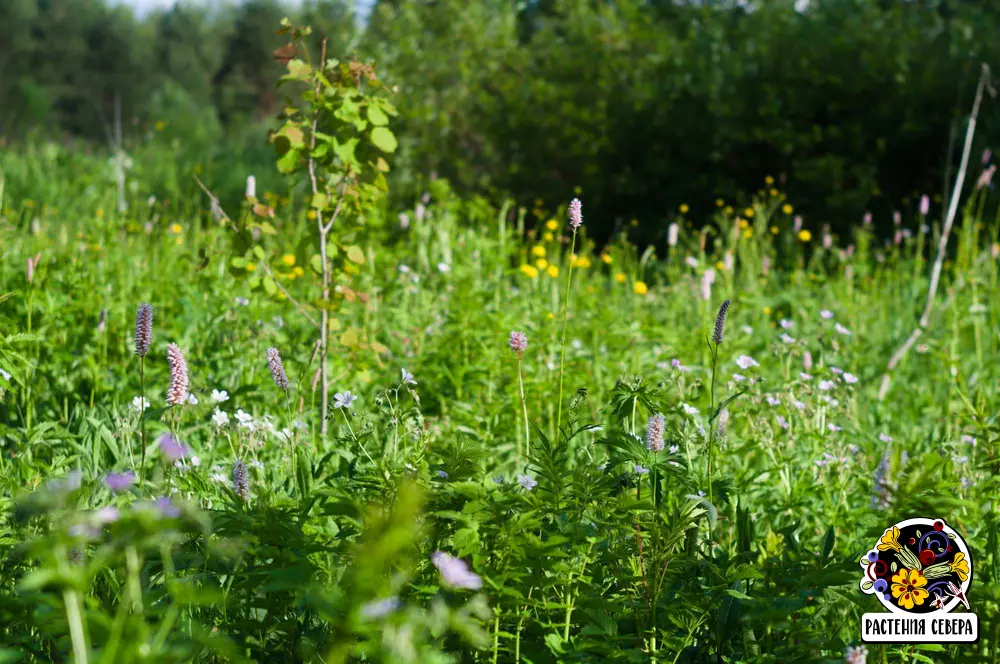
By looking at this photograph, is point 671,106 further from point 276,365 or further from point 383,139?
point 276,365

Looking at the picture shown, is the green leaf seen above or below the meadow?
above

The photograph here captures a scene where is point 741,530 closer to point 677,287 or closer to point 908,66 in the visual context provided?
point 677,287

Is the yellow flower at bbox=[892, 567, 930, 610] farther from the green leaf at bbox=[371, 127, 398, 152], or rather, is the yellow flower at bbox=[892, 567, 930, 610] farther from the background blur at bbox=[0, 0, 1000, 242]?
the background blur at bbox=[0, 0, 1000, 242]

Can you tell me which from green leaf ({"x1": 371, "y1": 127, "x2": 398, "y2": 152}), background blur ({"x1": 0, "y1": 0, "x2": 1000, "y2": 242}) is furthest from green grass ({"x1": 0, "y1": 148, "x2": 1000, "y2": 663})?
background blur ({"x1": 0, "y1": 0, "x2": 1000, "y2": 242})

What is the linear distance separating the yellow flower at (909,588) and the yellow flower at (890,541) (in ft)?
0.15

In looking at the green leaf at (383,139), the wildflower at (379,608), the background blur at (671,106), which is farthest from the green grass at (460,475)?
the background blur at (671,106)

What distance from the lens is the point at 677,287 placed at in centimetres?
480

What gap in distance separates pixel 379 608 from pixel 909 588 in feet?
3.49

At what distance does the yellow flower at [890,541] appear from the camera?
1618 mm

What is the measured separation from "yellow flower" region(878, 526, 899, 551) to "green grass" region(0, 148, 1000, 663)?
5 cm

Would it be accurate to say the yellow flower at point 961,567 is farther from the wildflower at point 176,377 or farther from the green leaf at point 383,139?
the green leaf at point 383,139

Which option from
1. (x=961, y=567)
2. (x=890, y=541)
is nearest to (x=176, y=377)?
(x=890, y=541)

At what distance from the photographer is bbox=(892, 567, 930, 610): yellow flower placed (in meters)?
1.61

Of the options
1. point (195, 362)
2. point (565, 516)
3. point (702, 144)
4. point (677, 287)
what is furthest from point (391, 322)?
point (702, 144)
